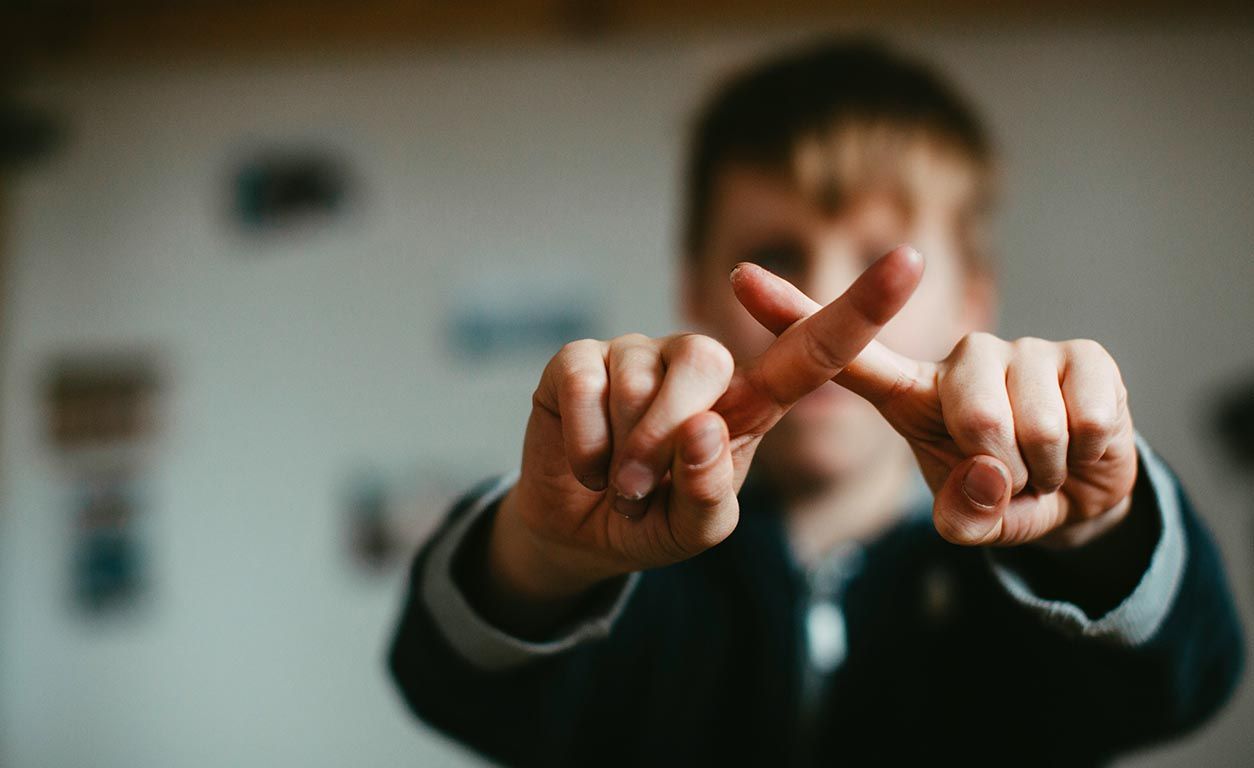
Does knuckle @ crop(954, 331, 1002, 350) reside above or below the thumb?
above

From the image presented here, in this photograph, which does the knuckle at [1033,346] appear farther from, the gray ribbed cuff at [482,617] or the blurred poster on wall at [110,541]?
the blurred poster on wall at [110,541]

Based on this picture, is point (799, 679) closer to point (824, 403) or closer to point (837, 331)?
point (824, 403)

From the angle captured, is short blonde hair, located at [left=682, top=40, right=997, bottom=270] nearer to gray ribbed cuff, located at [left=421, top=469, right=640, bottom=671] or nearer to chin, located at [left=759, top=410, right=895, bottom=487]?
chin, located at [left=759, top=410, right=895, bottom=487]

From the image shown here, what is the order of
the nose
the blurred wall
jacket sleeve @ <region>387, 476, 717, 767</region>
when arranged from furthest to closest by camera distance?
1. the blurred wall
2. the nose
3. jacket sleeve @ <region>387, 476, 717, 767</region>

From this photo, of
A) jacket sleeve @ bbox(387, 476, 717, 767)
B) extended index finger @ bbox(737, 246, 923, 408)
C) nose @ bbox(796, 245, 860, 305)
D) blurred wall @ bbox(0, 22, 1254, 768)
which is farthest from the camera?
blurred wall @ bbox(0, 22, 1254, 768)

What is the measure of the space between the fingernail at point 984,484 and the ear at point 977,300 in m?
0.34

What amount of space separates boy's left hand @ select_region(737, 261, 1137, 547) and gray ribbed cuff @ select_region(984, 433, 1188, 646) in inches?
1.5

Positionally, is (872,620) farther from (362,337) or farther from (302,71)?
(302,71)

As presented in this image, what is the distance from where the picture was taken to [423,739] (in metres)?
0.77

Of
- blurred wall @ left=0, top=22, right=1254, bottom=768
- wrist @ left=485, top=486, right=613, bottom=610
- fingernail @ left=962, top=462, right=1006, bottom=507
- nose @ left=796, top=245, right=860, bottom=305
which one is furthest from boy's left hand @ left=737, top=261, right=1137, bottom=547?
blurred wall @ left=0, top=22, right=1254, bottom=768

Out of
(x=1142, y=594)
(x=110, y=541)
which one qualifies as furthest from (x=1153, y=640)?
(x=110, y=541)

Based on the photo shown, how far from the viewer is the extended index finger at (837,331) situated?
0.59 ft

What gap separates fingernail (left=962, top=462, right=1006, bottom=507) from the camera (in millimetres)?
201

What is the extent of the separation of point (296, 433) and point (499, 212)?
337mm
